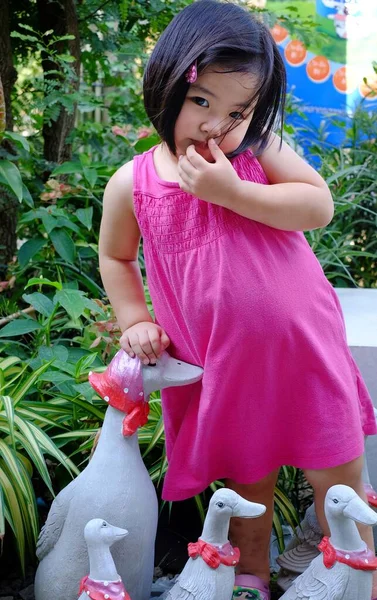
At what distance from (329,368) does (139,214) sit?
50 cm

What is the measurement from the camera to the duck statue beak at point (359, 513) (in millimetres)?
1421

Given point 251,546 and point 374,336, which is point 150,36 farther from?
point 251,546

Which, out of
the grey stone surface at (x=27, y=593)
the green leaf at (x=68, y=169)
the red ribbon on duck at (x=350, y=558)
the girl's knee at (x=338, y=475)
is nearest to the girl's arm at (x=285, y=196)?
the girl's knee at (x=338, y=475)

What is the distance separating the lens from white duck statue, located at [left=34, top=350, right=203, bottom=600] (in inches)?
63.0

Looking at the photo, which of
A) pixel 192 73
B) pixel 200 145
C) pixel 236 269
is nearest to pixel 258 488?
pixel 236 269

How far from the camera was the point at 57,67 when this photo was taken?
136 inches

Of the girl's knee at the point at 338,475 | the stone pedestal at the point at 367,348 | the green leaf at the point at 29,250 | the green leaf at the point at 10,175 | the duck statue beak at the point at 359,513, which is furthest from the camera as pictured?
the green leaf at the point at 29,250

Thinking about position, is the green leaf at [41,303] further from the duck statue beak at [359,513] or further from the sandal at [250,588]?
the duck statue beak at [359,513]

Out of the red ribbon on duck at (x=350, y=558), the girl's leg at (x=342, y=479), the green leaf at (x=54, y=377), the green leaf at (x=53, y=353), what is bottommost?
the green leaf at (x=53, y=353)

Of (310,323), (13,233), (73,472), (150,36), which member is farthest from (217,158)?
(150,36)

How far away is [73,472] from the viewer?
2.04 meters

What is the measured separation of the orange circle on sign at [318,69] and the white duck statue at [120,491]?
382 centimetres

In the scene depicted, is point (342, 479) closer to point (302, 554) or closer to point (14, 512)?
point (302, 554)

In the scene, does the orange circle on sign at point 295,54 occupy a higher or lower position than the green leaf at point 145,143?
higher
